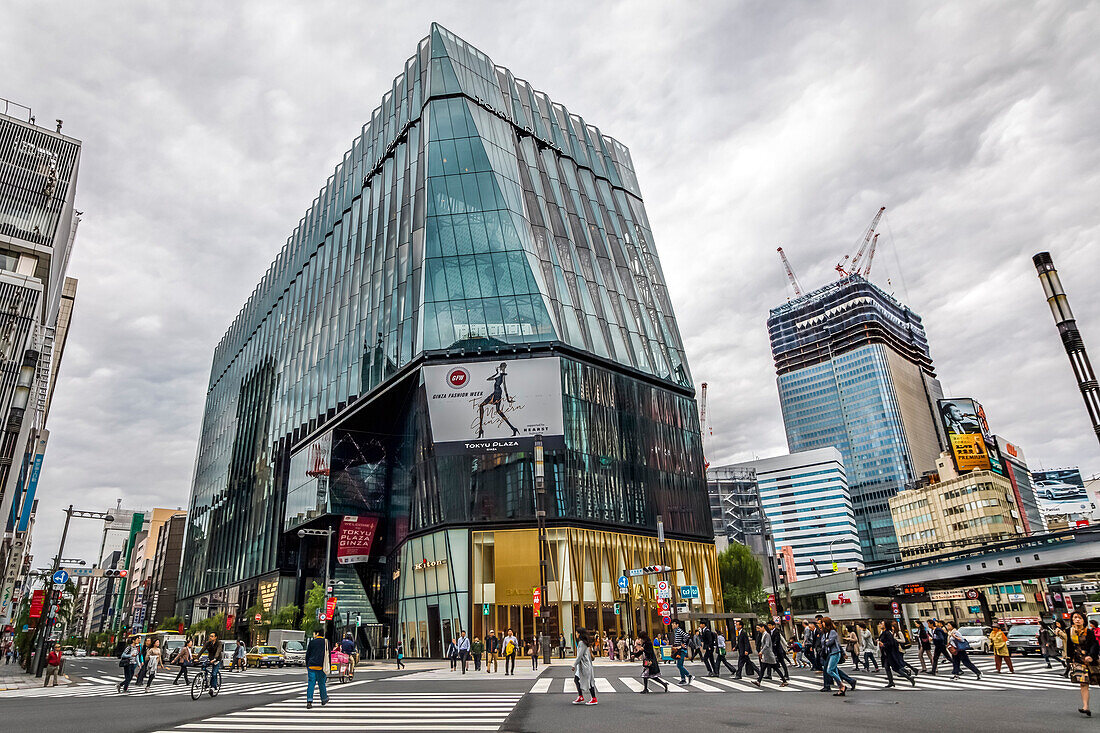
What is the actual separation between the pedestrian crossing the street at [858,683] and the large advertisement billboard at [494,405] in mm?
22593

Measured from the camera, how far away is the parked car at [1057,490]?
188000 mm

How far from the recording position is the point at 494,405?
45375 mm

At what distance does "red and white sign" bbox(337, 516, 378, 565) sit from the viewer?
177 ft

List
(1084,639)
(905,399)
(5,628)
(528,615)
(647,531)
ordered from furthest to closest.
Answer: (905,399)
(5,628)
(647,531)
(528,615)
(1084,639)

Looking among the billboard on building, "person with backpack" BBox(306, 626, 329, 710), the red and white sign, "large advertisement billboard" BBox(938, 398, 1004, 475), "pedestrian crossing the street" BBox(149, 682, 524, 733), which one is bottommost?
"pedestrian crossing the street" BBox(149, 682, 524, 733)

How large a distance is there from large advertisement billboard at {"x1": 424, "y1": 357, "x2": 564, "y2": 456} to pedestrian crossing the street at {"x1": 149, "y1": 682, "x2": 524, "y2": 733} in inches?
1075

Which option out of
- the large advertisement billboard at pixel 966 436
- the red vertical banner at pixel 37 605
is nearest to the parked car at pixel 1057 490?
the large advertisement billboard at pixel 966 436

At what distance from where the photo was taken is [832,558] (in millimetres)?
162250

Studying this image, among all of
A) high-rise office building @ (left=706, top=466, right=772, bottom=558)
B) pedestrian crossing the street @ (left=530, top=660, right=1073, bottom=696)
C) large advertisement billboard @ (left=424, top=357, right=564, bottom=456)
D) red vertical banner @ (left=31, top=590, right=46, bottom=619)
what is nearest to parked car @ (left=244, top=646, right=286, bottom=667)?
red vertical banner @ (left=31, top=590, right=46, bottom=619)

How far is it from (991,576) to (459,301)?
164 ft

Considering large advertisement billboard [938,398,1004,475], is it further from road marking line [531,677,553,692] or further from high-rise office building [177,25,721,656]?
road marking line [531,677,553,692]

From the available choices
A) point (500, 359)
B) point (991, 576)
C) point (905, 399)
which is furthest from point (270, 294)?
point (905, 399)

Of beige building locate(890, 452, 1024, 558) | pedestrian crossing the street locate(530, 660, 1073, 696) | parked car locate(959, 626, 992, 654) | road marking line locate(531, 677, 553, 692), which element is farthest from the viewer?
beige building locate(890, 452, 1024, 558)

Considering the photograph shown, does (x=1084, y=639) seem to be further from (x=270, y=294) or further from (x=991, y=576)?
(x=270, y=294)
